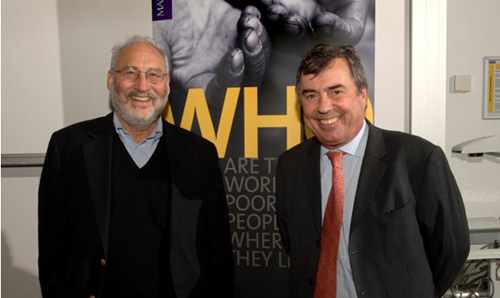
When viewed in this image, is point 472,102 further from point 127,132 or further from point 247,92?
point 127,132

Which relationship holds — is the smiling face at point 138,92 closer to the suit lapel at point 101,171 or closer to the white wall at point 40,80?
the suit lapel at point 101,171

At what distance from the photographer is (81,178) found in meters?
1.71

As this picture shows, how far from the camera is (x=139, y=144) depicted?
179cm

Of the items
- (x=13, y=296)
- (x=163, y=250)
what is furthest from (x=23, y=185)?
(x=163, y=250)

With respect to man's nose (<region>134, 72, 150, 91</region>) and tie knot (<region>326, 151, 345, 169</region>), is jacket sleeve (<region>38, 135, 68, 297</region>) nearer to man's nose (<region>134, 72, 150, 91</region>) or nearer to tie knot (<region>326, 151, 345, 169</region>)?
man's nose (<region>134, 72, 150, 91</region>)

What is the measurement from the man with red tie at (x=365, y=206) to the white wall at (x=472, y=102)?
163 cm

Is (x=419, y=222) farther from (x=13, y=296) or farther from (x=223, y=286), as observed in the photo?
(x=13, y=296)

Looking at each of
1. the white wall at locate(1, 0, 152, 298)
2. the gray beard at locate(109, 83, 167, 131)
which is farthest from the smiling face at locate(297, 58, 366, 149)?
the white wall at locate(1, 0, 152, 298)

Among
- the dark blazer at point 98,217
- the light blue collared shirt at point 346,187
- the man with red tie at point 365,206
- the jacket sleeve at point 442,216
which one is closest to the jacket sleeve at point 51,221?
the dark blazer at point 98,217

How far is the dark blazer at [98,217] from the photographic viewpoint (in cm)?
167

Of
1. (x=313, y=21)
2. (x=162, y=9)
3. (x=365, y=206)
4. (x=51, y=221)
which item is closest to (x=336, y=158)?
(x=365, y=206)

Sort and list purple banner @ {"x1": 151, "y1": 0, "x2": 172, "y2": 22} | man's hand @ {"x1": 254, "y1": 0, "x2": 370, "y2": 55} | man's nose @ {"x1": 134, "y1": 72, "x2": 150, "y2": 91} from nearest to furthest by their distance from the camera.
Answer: man's nose @ {"x1": 134, "y1": 72, "x2": 150, "y2": 91} < man's hand @ {"x1": 254, "y1": 0, "x2": 370, "y2": 55} < purple banner @ {"x1": 151, "y1": 0, "x2": 172, "y2": 22}

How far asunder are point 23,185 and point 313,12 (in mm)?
2214

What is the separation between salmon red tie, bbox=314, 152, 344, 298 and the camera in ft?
4.79
